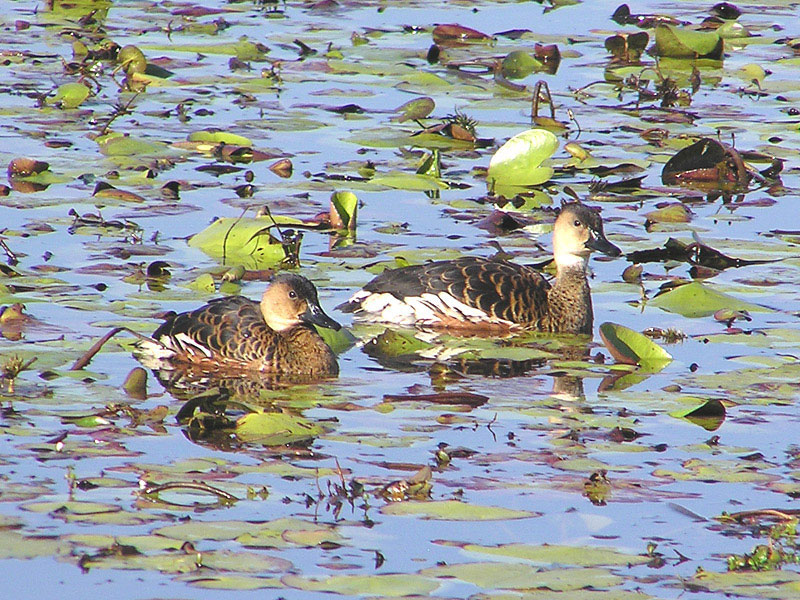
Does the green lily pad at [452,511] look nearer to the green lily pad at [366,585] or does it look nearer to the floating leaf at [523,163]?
the green lily pad at [366,585]

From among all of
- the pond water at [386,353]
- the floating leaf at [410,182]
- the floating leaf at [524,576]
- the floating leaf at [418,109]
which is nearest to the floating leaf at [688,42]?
the pond water at [386,353]

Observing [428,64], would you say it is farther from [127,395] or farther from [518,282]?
[127,395]

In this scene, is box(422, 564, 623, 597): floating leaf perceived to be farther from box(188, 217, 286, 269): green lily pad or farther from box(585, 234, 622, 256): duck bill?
box(188, 217, 286, 269): green lily pad

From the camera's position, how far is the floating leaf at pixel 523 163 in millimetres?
13523

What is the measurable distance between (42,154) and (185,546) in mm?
8215

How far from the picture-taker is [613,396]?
906 cm

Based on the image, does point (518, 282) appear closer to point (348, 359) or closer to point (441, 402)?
point (348, 359)

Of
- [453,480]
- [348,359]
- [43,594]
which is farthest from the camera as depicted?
[348,359]

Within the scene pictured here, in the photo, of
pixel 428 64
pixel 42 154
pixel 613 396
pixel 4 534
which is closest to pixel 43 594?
pixel 4 534

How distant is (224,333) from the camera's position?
9.65m

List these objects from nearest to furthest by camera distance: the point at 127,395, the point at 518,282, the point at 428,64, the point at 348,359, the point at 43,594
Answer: the point at 43,594
the point at 127,395
the point at 348,359
the point at 518,282
the point at 428,64

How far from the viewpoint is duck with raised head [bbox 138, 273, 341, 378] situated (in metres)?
9.52

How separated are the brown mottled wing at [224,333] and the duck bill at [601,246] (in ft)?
8.52

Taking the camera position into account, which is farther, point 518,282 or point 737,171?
point 737,171
